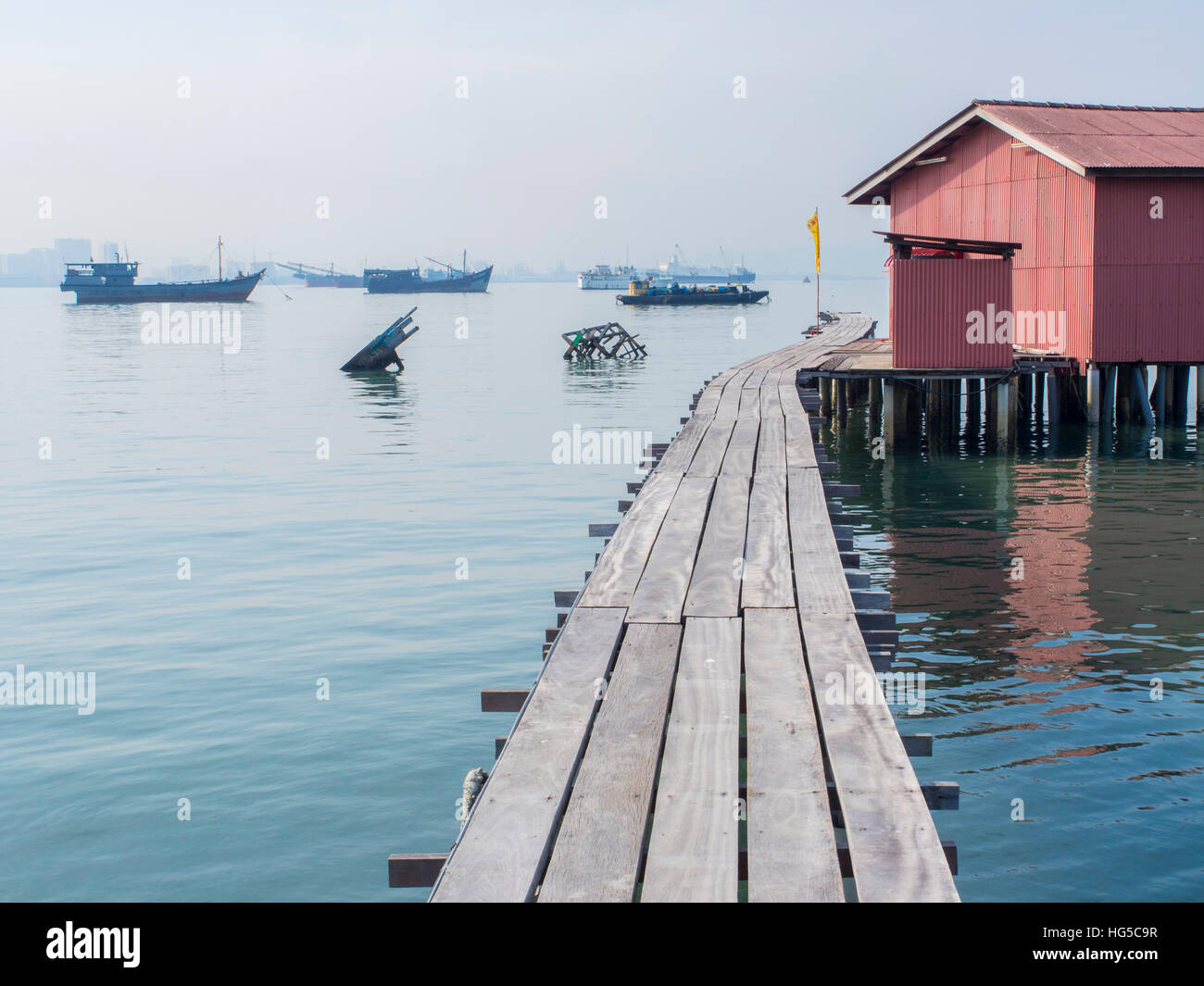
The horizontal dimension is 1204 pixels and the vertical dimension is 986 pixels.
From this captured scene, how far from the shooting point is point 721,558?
9453mm

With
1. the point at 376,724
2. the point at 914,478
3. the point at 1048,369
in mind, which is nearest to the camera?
the point at 376,724

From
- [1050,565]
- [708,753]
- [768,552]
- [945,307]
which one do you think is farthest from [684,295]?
A: [708,753]

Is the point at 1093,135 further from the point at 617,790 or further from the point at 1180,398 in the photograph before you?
the point at 617,790

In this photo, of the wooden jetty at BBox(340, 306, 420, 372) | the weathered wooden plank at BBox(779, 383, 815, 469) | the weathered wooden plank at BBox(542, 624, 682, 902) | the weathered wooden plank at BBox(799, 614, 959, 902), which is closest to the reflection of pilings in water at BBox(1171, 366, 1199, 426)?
the weathered wooden plank at BBox(779, 383, 815, 469)

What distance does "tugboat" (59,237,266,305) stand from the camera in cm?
15238

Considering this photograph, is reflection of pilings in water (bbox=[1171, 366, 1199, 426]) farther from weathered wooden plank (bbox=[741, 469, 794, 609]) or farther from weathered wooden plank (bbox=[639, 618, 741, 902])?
weathered wooden plank (bbox=[639, 618, 741, 902])

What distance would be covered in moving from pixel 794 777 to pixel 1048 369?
73.9ft

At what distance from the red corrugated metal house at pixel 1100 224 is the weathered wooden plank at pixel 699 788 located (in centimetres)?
1939

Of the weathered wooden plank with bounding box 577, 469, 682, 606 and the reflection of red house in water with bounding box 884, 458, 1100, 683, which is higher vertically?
the weathered wooden plank with bounding box 577, 469, 682, 606

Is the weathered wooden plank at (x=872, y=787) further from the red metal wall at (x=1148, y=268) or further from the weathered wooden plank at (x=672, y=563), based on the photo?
the red metal wall at (x=1148, y=268)

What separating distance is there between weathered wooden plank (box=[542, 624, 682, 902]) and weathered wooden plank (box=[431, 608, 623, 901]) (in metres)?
0.07
